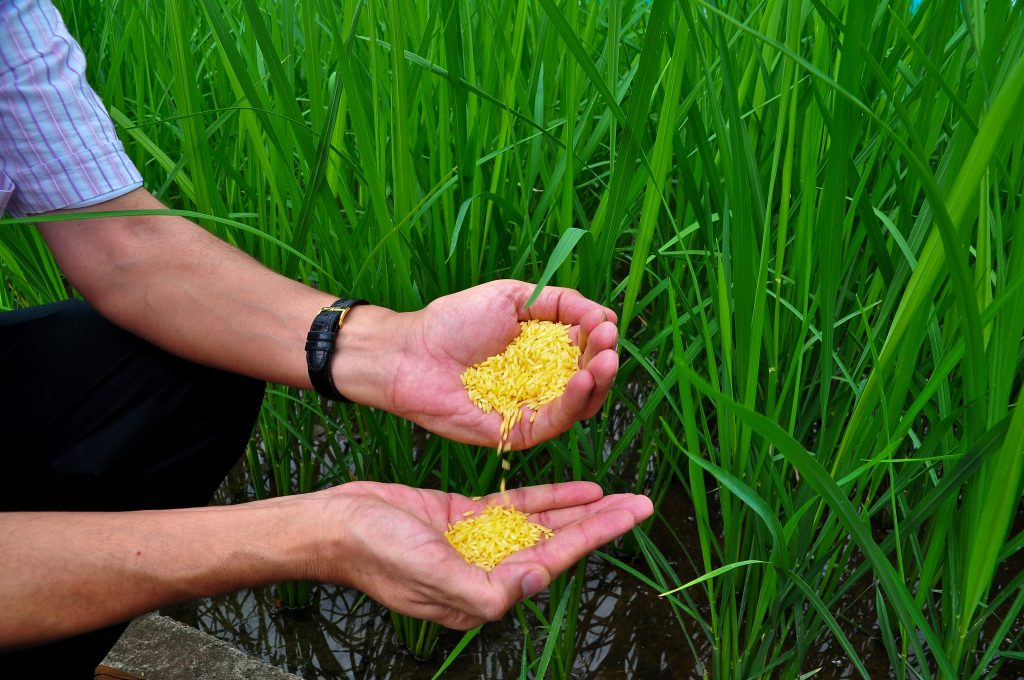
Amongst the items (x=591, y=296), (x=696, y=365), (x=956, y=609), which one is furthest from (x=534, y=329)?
(x=956, y=609)

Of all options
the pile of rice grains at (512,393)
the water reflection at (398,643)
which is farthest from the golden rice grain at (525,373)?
the water reflection at (398,643)

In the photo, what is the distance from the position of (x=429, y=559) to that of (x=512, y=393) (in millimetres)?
240

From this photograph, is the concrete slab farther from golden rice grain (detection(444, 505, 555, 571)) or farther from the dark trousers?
golden rice grain (detection(444, 505, 555, 571))

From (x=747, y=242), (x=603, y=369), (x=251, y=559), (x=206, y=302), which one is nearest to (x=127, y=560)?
(x=251, y=559)

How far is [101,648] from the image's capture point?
92 cm

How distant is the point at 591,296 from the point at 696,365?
0.21 meters

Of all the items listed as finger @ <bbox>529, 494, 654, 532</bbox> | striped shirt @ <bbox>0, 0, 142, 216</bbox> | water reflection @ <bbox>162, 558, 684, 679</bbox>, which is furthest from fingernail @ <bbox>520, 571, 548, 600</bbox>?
striped shirt @ <bbox>0, 0, 142, 216</bbox>

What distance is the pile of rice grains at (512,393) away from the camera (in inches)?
36.0

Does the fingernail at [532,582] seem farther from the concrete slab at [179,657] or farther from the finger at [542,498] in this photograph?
the concrete slab at [179,657]

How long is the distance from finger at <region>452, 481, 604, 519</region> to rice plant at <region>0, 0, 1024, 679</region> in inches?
1.5

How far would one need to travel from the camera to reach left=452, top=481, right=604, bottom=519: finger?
36.2 inches

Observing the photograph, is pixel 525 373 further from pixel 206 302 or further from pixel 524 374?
pixel 206 302

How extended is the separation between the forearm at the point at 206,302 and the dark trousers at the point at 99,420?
0.12 feet

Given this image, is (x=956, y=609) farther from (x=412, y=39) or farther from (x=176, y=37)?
(x=176, y=37)
